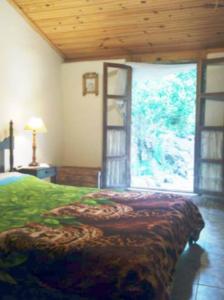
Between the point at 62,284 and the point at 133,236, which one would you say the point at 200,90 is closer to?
the point at 133,236

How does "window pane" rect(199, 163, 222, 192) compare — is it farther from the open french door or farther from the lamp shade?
the lamp shade

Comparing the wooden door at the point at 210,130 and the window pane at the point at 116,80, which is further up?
the window pane at the point at 116,80

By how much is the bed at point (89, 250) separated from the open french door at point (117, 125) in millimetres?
2731

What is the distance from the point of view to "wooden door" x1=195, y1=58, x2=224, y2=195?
16.6 feet

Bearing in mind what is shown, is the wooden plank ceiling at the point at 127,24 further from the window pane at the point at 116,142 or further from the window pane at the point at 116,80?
the window pane at the point at 116,142

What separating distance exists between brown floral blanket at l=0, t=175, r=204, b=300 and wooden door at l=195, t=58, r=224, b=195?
2785 millimetres

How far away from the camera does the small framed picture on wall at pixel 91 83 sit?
577 cm

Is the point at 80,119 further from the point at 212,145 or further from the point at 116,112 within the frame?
the point at 212,145

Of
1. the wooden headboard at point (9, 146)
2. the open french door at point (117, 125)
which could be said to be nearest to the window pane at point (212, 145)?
the open french door at point (117, 125)

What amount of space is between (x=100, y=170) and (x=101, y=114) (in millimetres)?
998

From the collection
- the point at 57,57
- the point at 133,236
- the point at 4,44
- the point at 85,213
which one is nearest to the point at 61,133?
the point at 57,57

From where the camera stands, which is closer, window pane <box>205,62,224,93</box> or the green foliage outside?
window pane <box>205,62,224,93</box>

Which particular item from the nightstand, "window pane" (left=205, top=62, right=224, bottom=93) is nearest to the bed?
the nightstand

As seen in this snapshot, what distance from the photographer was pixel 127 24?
4816mm
